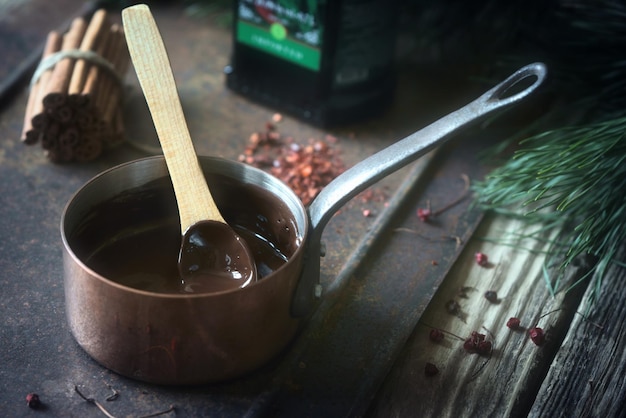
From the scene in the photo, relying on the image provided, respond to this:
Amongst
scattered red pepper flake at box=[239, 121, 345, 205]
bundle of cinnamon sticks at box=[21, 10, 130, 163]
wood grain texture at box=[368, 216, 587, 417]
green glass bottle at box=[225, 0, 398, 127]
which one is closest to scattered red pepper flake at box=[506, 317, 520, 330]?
wood grain texture at box=[368, 216, 587, 417]

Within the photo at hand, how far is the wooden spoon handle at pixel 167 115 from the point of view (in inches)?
30.3

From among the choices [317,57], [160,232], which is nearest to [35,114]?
A: [160,232]

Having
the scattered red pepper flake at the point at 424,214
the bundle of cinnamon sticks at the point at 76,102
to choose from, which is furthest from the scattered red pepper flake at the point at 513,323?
the bundle of cinnamon sticks at the point at 76,102

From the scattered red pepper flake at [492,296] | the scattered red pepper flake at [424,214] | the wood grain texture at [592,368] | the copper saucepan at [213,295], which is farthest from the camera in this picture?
the scattered red pepper flake at [424,214]

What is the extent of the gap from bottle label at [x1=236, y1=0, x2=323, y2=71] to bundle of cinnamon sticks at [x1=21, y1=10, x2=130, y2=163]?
21 cm

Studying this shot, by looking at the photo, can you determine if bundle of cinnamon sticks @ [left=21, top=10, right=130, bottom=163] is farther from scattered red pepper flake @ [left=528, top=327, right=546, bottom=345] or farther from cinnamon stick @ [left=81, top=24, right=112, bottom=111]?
scattered red pepper flake @ [left=528, top=327, right=546, bottom=345]

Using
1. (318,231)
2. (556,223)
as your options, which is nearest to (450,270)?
(556,223)

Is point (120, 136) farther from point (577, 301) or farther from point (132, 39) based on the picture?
point (577, 301)

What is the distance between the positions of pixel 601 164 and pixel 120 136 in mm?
637

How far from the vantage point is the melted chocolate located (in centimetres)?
81

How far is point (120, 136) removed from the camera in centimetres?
108

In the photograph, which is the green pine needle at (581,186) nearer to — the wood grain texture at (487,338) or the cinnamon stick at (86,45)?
the wood grain texture at (487,338)

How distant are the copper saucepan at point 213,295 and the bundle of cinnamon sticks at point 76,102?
0.25 metres

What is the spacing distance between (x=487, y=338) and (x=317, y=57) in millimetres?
486
